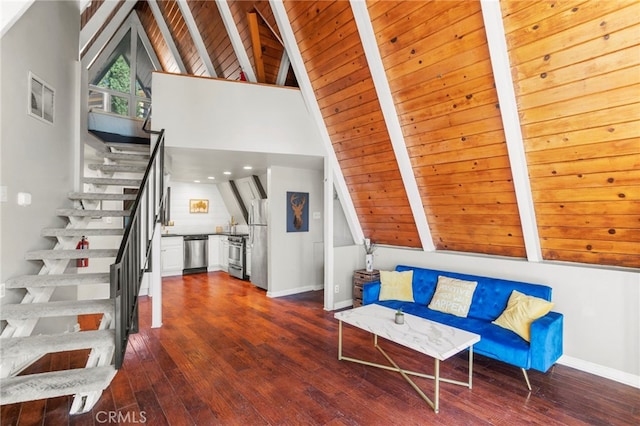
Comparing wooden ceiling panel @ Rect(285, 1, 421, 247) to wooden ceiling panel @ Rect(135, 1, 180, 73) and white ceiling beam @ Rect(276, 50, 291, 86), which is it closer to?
white ceiling beam @ Rect(276, 50, 291, 86)

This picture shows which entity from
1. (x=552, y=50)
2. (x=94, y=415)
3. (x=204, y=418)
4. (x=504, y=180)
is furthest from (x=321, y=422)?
(x=552, y=50)

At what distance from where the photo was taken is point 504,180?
3.06 metres

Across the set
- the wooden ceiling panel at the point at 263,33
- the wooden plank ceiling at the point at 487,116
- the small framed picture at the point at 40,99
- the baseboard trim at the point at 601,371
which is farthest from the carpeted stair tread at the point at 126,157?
the baseboard trim at the point at 601,371

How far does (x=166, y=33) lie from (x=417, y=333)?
7.72 metres

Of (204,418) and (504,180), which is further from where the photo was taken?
(504,180)

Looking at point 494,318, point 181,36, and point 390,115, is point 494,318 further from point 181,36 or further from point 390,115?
point 181,36

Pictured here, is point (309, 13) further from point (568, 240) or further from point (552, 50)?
point (568, 240)

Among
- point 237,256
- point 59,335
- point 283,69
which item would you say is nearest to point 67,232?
point 59,335

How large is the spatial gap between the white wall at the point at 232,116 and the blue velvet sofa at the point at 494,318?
2261mm

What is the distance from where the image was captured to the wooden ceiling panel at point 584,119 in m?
2.10

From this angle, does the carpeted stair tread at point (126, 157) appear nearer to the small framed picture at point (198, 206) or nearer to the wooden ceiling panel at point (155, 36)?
the small framed picture at point (198, 206)

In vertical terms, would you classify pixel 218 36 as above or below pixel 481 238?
above

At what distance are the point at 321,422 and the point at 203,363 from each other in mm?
1413

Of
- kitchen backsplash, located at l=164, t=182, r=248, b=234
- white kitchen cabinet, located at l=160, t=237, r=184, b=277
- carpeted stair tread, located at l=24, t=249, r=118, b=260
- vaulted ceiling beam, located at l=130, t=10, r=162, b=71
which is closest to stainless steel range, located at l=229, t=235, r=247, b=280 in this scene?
kitchen backsplash, located at l=164, t=182, r=248, b=234
